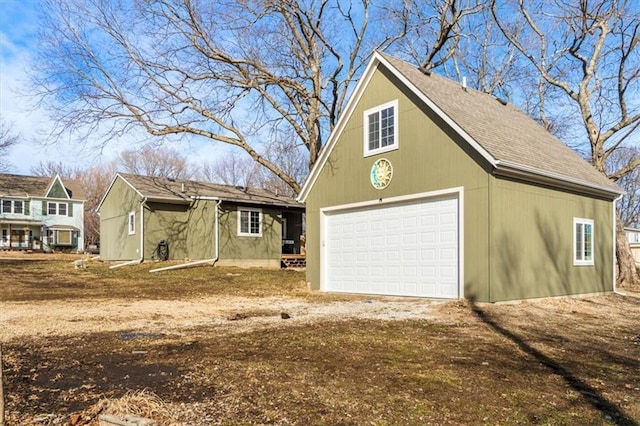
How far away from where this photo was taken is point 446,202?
11133mm

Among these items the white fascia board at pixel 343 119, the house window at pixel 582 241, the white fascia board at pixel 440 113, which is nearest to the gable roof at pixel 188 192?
the white fascia board at pixel 343 119

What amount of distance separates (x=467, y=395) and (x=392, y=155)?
8730mm

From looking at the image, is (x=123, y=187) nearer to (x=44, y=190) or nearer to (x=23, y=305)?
(x=23, y=305)

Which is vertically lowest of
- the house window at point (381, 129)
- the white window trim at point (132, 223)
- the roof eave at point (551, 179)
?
the white window trim at point (132, 223)

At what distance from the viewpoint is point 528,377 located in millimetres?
4797

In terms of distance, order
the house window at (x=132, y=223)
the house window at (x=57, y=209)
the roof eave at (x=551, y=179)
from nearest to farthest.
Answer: the roof eave at (x=551, y=179), the house window at (x=132, y=223), the house window at (x=57, y=209)

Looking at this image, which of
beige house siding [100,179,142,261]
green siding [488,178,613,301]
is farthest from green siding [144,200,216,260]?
green siding [488,178,613,301]

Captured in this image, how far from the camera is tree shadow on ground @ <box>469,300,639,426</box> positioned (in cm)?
378

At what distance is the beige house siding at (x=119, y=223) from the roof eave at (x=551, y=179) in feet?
55.3

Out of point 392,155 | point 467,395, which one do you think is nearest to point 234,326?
point 467,395

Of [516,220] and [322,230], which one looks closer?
[516,220]

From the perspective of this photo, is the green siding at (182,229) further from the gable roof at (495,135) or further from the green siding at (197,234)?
the gable roof at (495,135)

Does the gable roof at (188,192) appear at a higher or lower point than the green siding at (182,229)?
higher

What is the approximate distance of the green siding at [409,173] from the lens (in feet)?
34.0
